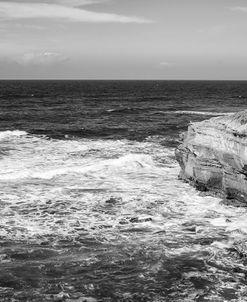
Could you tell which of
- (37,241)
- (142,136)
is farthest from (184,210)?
(142,136)

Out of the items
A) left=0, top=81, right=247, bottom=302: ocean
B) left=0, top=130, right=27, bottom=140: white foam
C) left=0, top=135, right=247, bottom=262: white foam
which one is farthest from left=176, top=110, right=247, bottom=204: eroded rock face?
left=0, top=130, right=27, bottom=140: white foam

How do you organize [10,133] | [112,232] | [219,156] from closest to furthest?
[112,232], [219,156], [10,133]

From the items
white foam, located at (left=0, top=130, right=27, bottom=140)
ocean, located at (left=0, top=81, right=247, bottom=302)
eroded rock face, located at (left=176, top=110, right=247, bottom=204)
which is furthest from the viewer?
white foam, located at (left=0, top=130, right=27, bottom=140)

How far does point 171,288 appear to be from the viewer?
1302 centimetres

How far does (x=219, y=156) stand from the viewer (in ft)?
70.2

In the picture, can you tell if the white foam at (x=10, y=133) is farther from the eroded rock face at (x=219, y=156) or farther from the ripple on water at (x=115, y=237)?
the eroded rock face at (x=219, y=156)

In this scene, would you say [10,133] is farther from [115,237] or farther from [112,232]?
[115,237]

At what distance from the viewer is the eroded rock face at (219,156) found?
65.4 ft

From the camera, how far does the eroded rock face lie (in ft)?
65.4

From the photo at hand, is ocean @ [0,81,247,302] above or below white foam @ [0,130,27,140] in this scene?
below

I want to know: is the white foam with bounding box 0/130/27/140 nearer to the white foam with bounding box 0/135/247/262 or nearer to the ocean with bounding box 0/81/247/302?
the ocean with bounding box 0/81/247/302

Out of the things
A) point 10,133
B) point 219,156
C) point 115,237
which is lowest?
point 115,237

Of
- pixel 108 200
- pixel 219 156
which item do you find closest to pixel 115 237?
pixel 108 200

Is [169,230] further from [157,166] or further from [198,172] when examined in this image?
[157,166]
